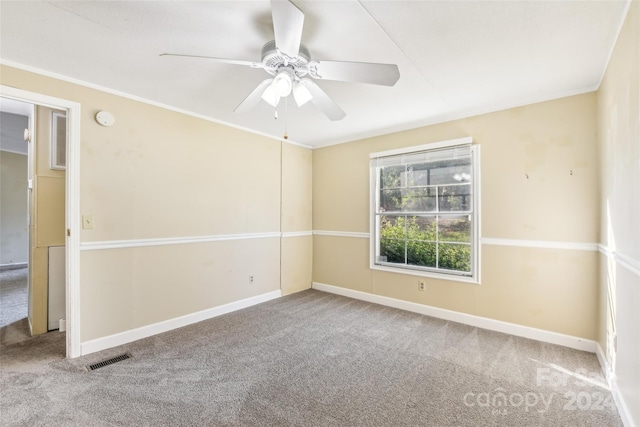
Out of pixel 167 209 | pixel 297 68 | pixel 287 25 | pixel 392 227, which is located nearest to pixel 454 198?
pixel 392 227

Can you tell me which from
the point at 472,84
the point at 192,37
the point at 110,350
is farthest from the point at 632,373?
the point at 110,350

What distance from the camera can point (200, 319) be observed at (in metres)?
3.25

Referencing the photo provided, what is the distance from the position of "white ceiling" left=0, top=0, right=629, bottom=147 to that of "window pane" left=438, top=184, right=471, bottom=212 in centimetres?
94

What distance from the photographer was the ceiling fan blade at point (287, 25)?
125 cm

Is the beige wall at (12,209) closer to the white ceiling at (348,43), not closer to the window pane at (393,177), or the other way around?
the white ceiling at (348,43)

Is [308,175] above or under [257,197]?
above

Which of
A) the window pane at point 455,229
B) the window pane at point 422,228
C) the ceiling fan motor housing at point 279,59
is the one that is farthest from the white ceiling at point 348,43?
the window pane at point 422,228

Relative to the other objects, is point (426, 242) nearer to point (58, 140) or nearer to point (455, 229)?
point (455, 229)

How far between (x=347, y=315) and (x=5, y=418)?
2802 millimetres

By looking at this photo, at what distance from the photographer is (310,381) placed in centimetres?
210

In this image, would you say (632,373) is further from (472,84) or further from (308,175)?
(308,175)

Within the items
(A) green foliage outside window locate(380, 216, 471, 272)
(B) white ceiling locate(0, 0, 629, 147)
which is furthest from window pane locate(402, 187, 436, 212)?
(B) white ceiling locate(0, 0, 629, 147)

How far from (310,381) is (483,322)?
205cm

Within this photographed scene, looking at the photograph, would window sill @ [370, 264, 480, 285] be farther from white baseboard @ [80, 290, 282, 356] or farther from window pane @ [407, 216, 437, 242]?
white baseboard @ [80, 290, 282, 356]
